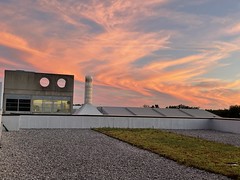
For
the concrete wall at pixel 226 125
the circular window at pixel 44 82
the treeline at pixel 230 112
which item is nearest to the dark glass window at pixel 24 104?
the circular window at pixel 44 82

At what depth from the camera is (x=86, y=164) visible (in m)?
7.72

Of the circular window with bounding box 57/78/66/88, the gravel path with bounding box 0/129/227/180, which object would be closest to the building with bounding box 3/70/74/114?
the circular window with bounding box 57/78/66/88

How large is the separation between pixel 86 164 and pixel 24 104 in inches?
1113

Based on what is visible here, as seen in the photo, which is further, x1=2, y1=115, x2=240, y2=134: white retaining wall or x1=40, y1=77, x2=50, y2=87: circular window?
x1=40, y1=77, x2=50, y2=87: circular window

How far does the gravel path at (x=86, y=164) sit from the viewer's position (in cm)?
655

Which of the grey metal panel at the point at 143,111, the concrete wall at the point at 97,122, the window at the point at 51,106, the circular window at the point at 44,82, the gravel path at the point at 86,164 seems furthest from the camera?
the circular window at the point at 44,82

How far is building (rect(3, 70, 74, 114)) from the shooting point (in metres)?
33.3

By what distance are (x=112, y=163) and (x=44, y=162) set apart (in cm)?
185

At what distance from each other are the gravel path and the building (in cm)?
2392

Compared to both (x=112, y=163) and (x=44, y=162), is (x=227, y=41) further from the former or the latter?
(x=44, y=162)

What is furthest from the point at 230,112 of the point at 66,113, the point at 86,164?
the point at 86,164

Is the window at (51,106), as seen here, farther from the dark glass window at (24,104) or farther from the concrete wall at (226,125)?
the concrete wall at (226,125)

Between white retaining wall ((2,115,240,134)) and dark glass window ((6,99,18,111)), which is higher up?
dark glass window ((6,99,18,111))

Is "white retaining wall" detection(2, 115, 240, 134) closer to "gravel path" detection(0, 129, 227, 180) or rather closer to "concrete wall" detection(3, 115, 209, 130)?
"concrete wall" detection(3, 115, 209, 130)
